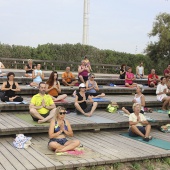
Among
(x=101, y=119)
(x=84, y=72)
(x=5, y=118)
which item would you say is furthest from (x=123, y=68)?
(x=5, y=118)

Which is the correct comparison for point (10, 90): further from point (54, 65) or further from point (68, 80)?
point (54, 65)

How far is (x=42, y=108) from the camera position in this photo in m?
8.35

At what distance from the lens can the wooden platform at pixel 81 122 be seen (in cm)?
739

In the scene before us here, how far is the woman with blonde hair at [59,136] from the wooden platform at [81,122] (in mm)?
990

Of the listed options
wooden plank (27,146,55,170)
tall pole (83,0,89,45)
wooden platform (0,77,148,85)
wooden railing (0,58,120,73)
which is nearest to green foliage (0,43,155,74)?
wooden railing (0,58,120,73)

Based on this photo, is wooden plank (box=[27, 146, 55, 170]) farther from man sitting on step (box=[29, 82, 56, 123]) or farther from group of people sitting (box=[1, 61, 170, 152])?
man sitting on step (box=[29, 82, 56, 123])

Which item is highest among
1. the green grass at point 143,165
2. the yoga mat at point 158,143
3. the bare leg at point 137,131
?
the bare leg at point 137,131

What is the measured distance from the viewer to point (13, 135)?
7.47 m

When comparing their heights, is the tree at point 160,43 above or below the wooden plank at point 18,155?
above

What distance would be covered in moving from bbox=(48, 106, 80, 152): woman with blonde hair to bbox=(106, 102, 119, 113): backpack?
386 cm

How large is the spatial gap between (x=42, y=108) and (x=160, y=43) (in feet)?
98.6

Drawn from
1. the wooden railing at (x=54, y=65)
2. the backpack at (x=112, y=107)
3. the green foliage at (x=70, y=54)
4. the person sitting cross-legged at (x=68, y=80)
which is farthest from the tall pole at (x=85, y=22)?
the backpack at (x=112, y=107)

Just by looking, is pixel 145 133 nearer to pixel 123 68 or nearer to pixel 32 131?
pixel 32 131

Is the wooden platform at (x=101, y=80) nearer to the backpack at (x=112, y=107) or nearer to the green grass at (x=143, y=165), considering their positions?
the backpack at (x=112, y=107)
